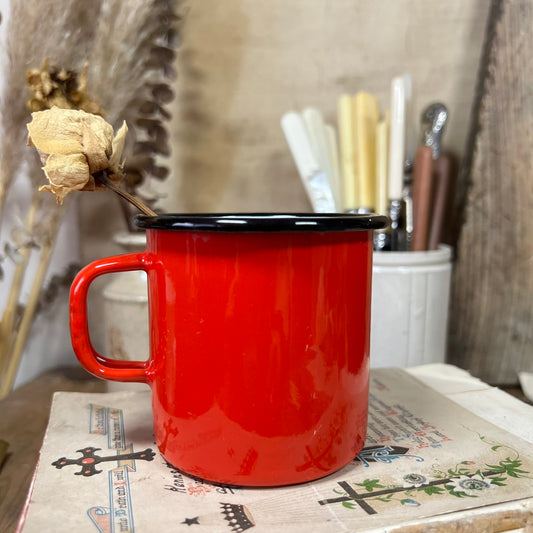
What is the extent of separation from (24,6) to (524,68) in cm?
59

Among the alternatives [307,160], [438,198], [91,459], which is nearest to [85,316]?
[91,459]

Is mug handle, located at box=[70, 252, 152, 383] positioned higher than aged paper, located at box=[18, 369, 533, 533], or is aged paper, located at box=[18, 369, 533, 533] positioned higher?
mug handle, located at box=[70, 252, 152, 383]

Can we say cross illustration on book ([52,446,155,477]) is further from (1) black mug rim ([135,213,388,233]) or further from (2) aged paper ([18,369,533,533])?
(1) black mug rim ([135,213,388,233])

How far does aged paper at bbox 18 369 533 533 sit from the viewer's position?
0.93 feet

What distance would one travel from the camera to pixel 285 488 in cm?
32

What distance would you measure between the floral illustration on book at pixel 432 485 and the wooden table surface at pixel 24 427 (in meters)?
0.26

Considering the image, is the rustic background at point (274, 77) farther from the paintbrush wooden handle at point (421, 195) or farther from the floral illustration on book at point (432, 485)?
the floral illustration on book at point (432, 485)

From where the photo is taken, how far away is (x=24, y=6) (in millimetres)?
550

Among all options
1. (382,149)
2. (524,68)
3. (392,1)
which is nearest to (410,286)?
(382,149)

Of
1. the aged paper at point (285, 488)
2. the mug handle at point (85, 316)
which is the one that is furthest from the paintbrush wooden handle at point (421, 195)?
the mug handle at point (85, 316)

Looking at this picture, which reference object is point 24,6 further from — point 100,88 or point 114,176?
point 114,176

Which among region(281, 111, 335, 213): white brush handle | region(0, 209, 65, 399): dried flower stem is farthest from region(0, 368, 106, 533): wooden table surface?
region(281, 111, 335, 213): white brush handle

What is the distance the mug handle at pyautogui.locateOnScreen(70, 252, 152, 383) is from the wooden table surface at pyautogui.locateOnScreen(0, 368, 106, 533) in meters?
0.15

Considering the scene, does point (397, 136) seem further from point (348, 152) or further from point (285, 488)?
point (285, 488)
